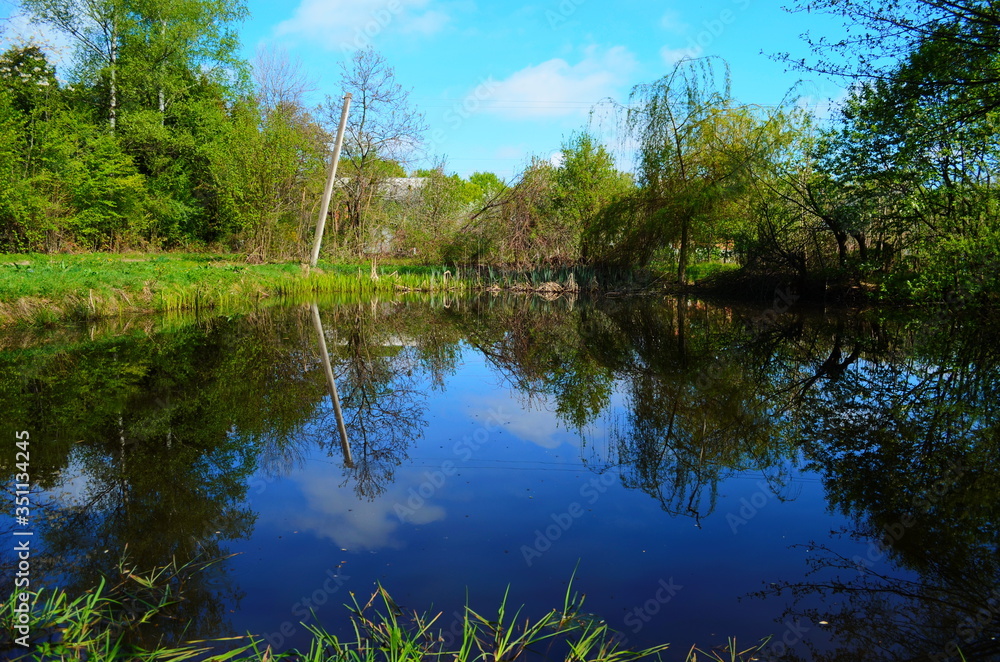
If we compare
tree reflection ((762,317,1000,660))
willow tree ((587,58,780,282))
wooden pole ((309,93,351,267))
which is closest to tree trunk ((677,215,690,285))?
willow tree ((587,58,780,282))

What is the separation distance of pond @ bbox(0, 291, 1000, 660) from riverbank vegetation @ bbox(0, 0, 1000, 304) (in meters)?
4.86

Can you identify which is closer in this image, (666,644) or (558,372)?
(666,644)

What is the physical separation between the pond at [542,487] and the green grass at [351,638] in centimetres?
8

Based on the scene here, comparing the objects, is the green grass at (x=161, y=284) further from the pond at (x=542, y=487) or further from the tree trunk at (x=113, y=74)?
the tree trunk at (x=113, y=74)

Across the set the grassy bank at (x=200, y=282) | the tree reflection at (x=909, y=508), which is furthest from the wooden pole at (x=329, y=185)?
the tree reflection at (x=909, y=508)

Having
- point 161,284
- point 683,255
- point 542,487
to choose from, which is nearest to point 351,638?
point 542,487

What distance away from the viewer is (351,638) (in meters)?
2.35

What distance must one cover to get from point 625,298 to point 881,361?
445 inches

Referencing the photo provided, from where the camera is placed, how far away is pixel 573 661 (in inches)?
86.6

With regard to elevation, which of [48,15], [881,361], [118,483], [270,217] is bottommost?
[118,483]

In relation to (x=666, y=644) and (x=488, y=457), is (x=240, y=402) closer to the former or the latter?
(x=488, y=457)

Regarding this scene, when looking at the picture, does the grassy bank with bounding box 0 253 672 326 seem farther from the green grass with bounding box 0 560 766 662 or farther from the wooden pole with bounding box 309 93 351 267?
the green grass with bounding box 0 560 766 662

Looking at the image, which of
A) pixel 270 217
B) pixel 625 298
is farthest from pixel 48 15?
pixel 625 298

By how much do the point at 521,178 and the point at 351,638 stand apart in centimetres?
1966
